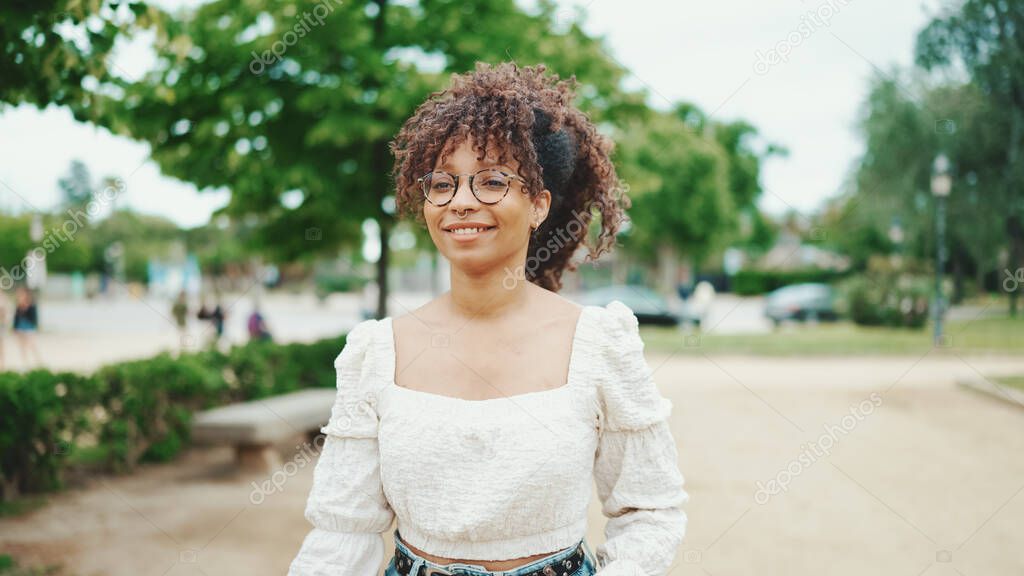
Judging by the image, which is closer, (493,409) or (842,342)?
(493,409)

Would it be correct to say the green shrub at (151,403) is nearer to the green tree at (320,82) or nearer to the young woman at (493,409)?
the green tree at (320,82)

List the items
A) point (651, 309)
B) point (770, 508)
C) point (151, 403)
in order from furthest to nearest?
point (651, 309) → point (151, 403) → point (770, 508)

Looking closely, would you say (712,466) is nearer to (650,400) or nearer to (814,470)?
(814,470)

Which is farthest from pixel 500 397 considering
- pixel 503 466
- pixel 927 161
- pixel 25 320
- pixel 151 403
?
pixel 927 161

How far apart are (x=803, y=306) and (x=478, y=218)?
2528 cm

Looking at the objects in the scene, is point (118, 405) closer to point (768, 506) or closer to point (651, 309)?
point (768, 506)

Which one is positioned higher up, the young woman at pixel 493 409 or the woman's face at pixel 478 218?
the woman's face at pixel 478 218

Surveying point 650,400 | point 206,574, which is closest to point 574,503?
point 650,400

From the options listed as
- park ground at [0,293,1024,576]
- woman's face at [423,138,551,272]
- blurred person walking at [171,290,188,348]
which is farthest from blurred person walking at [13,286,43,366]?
woman's face at [423,138,551,272]

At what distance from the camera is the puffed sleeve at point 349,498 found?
159 centimetres

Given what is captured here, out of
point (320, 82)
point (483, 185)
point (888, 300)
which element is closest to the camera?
point (483, 185)

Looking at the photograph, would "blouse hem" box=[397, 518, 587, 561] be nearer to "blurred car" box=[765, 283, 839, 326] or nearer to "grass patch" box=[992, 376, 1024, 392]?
"grass patch" box=[992, 376, 1024, 392]

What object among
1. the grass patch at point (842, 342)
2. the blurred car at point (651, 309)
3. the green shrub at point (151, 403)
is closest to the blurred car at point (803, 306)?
the grass patch at point (842, 342)

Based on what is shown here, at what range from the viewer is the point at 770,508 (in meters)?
5.74
